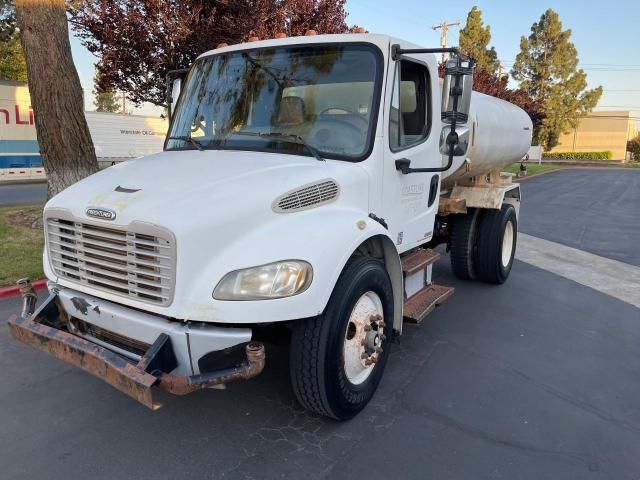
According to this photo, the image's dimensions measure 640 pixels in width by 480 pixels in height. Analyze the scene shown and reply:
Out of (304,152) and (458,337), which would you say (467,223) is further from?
(304,152)

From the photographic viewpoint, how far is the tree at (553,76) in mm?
45500

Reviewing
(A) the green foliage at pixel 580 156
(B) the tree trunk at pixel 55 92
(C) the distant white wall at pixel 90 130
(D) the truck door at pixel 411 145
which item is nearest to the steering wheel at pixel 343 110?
(D) the truck door at pixel 411 145

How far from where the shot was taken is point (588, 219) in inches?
541

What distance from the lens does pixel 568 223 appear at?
12969mm

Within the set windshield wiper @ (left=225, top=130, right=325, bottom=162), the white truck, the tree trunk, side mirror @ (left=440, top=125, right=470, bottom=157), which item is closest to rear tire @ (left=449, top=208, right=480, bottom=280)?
the white truck

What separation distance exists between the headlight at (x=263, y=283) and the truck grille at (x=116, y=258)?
0.95ft

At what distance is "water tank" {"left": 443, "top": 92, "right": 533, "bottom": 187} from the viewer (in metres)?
5.64

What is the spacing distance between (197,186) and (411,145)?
191 cm

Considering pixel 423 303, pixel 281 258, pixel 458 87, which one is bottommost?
pixel 423 303

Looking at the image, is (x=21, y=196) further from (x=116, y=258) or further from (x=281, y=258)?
(x=281, y=258)

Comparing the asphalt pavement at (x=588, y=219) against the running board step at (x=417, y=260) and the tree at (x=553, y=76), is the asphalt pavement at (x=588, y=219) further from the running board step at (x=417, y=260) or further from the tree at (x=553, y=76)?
the tree at (x=553, y=76)

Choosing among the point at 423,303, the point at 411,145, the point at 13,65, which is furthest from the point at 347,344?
the point at 13,65

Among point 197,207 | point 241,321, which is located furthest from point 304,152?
point 241,321

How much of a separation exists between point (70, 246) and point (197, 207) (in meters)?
0.94
